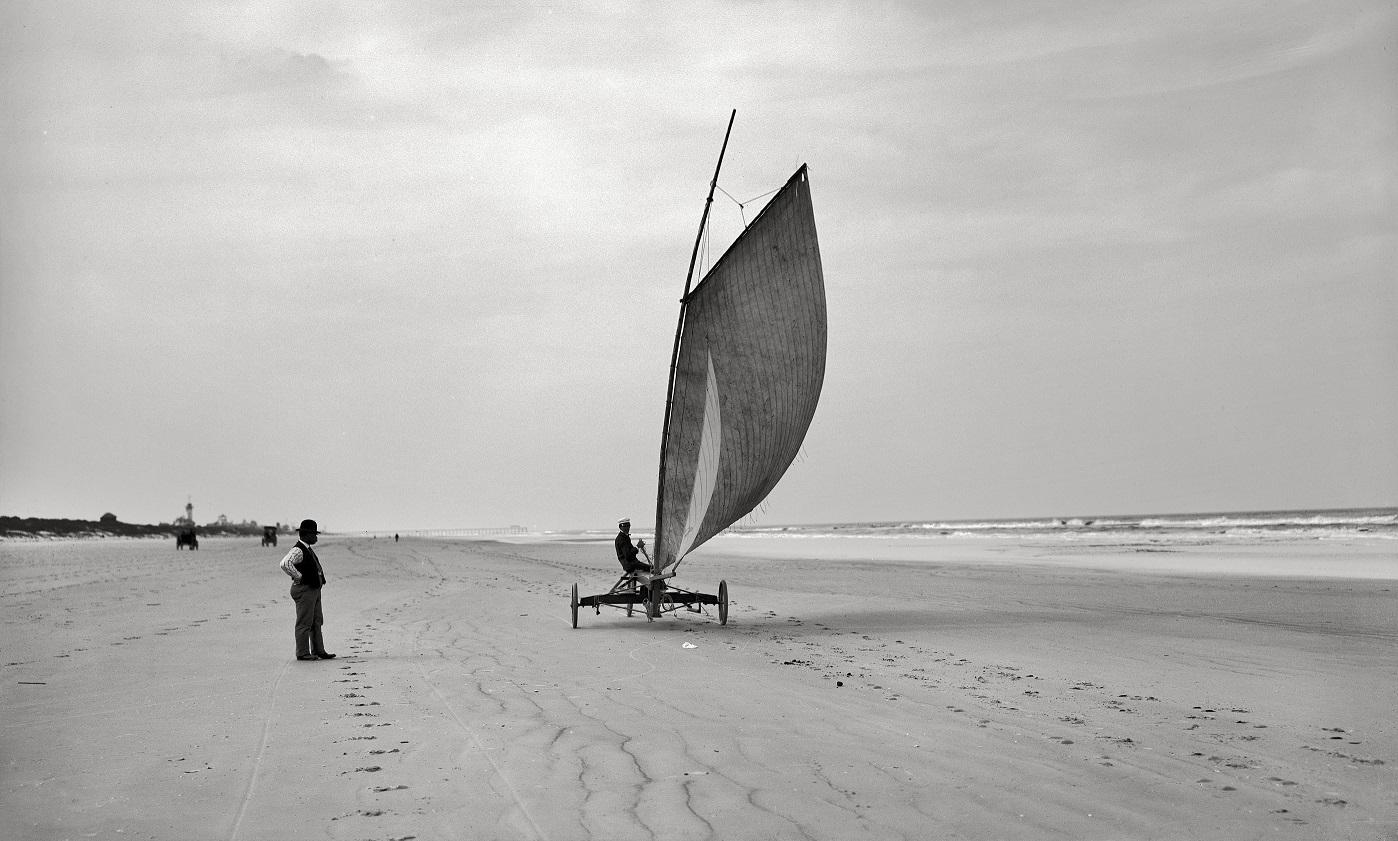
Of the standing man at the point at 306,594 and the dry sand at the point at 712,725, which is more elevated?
the standing man at the point at 306,594

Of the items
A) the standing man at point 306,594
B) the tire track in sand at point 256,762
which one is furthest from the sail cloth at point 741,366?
the tire track in sand at point 256,762

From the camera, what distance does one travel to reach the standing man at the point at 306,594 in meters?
10.7

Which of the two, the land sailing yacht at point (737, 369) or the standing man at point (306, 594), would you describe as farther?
the land sailing yacht at point (737, 369)

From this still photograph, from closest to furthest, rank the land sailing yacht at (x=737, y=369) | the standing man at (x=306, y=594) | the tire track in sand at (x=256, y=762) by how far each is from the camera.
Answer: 1. the tire track in sand at (x=256, y=762)
2. the standing man at (x=306, y=594)
3. the land sailing yacht at (x=737, y=369)

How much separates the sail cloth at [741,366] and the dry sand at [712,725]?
5.72ft

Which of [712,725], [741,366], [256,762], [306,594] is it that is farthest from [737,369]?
[256,762]

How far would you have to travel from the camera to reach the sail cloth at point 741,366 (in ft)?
47.3

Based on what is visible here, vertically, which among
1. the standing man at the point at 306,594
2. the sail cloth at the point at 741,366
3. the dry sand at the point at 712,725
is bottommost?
the dry sand at the point at 712,725

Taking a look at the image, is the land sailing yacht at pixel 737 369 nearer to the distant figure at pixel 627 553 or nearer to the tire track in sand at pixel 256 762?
the distant figure at pixel 627 553

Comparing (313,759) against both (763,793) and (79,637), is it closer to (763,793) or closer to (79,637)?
(763,793)

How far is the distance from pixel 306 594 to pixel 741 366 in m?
6.49

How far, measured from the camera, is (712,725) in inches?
281

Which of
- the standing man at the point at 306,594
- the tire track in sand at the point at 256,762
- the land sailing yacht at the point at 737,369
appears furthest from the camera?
the land sailing yacht at the point at 737,369

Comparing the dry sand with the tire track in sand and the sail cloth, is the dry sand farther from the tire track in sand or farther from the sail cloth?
the sail cloth
